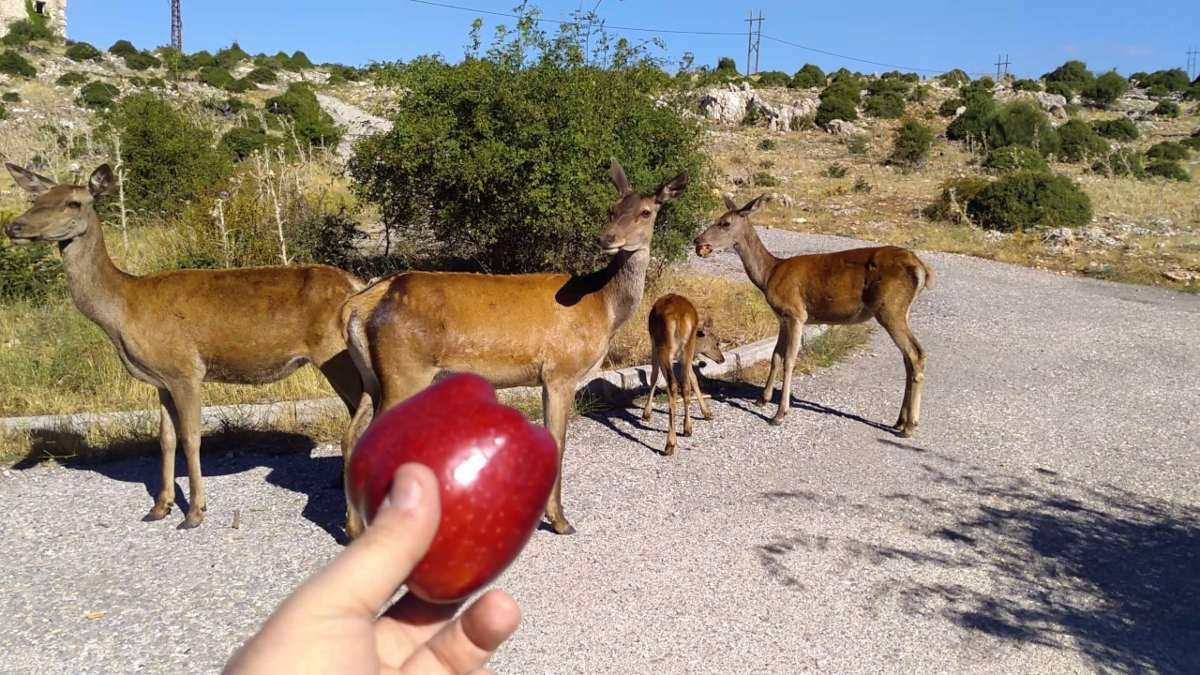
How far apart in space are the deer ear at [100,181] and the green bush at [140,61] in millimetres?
54962

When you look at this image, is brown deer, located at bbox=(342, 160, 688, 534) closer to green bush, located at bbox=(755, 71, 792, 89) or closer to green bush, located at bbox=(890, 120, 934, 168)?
green bush, located at bbox=(890, 120, 934, 168)

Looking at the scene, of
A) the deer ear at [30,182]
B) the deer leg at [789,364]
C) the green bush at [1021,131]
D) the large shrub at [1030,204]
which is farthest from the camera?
the green bush at [1021,131]

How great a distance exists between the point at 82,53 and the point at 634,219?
5767 cm

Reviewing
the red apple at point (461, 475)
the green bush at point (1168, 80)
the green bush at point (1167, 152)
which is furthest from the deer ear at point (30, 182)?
the green bush at point (1168, 80)

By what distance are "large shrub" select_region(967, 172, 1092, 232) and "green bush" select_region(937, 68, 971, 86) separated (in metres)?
44.9

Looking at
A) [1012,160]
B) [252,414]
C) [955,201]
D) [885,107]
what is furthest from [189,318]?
[885,107]

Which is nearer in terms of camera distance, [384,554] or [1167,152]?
[384,554]

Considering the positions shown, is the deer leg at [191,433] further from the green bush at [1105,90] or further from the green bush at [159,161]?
the green bush at [1105,90]

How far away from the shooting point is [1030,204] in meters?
22.3

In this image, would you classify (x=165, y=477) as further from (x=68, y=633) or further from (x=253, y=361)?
(x=68, y=633)

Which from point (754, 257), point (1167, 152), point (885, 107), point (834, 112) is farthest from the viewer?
point (885, 107)

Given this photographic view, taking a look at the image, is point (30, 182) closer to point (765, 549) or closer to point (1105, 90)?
point (765, 549)

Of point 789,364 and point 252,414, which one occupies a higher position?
point 789,364

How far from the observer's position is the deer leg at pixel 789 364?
8.76m
